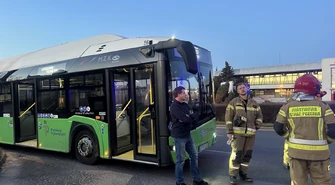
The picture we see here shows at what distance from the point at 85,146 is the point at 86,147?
0.05 m

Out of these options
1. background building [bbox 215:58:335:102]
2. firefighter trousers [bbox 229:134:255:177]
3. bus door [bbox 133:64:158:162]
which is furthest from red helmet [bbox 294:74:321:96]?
background building [bbox 215:58:335:102]

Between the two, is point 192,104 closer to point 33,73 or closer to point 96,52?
point 96,52

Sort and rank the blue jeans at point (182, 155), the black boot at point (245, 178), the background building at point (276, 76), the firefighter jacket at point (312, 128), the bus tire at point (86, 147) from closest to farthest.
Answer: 1. the firefighter jacket at point (312, 128)
2. the blue jeans at point (182, 155)
3. the black boot at point (245, 178)
4. the bus tire at point (86, 147)
5. the background building at point (276, 76)

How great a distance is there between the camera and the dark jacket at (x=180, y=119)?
4.53 metres

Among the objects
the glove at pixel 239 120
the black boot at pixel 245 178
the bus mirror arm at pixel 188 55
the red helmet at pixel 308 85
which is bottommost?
the black boot at pixel 245 178

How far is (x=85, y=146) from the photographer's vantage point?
6.43 meters

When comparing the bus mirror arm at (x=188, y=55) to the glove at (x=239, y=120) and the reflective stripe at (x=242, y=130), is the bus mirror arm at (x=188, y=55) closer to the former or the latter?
the glove at (x=239, y=120)

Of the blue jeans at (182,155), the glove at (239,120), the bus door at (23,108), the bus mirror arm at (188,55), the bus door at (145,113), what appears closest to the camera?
the bus mirror arm at (188,55)

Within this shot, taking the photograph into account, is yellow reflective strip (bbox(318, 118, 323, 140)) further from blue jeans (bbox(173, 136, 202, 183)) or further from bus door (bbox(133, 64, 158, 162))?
bus door (bbox(133, 64, 158, 162))

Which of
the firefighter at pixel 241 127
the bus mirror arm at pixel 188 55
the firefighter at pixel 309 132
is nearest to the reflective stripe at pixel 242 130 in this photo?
the firefighter at pixel 241 127

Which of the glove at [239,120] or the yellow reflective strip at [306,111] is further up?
the yellow reflective strip at [306,111]

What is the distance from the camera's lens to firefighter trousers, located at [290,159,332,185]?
3.22m

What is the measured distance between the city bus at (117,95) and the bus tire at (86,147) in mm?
24

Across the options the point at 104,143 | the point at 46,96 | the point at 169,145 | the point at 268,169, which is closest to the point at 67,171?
the point at 104,143
